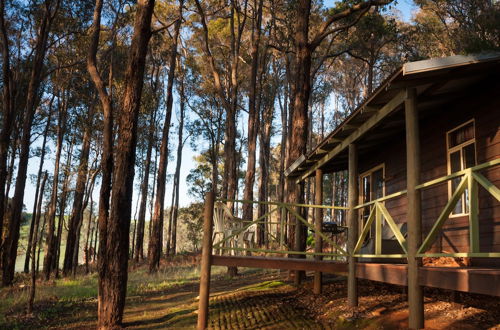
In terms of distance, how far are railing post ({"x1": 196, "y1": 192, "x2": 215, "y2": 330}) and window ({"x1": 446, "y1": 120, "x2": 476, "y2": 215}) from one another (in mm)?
3679

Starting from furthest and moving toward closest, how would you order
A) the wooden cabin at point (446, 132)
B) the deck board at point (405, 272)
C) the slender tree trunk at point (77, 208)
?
the slender tree trunk at point (77, 208) → the wooden cabin at point (446, 132) → the deck board at point (405, 272)

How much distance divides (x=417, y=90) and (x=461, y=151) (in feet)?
6.06

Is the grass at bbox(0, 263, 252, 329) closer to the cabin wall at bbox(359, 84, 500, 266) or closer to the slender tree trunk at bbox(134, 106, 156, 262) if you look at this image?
the cabin wall at bbox(359, 84, 500, 266)

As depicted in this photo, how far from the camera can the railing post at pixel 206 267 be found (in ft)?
21.7

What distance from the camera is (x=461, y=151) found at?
6645 millimetres

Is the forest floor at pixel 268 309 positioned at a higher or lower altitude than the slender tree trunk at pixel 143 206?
lower

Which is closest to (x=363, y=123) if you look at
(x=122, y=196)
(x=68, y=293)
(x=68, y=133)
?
(x=122, y=196)

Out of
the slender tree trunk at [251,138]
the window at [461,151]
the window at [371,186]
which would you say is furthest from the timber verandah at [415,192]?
the slender tree trunk at [251,138]

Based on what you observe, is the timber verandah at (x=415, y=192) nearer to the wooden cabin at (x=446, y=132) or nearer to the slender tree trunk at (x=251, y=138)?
the wooden cabin at (x=446, y=132)

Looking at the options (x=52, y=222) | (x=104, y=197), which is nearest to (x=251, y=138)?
(x=52, y=222)

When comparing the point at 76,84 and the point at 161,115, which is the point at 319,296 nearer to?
the point at 76,84

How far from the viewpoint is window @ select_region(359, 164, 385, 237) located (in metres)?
9.93

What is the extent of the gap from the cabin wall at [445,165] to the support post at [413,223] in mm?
1635

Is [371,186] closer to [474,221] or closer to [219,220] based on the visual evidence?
[219,220]
